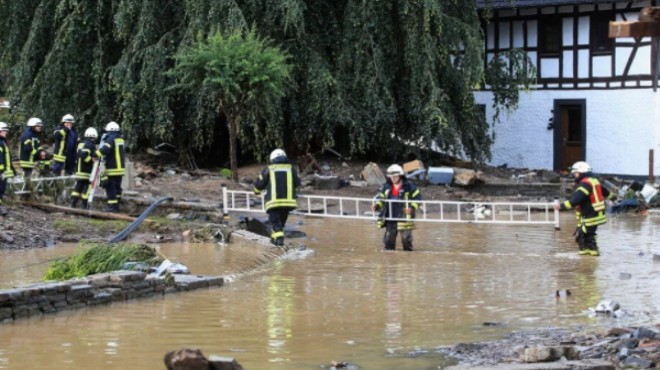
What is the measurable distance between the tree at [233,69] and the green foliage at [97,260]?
11361mm

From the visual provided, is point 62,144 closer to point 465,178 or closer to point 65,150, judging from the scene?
point 65,150

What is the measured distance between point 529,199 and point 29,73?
13200mm

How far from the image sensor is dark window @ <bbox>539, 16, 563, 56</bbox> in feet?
118

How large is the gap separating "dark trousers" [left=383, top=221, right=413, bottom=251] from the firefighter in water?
8.06ft

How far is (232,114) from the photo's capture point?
27281 mm

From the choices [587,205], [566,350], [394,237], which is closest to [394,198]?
[394,237]

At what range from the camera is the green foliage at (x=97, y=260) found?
13633mm

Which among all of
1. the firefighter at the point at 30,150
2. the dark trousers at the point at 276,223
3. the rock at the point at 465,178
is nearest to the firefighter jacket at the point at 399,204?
the dark trousers at the point at 276,223

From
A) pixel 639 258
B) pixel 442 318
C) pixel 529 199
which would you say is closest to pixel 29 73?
pixel 529 199

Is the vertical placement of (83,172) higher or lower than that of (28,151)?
lower

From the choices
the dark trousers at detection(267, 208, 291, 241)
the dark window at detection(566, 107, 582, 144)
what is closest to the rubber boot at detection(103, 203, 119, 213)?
the dark trousers at detection(267, 208, 291, 241)

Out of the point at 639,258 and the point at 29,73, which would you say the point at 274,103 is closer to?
the point at 29,73

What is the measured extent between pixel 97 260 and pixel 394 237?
20.2ft

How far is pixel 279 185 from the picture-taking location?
18.5 m
